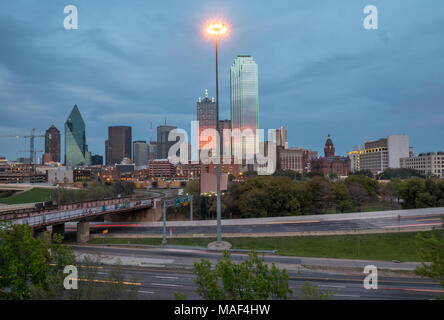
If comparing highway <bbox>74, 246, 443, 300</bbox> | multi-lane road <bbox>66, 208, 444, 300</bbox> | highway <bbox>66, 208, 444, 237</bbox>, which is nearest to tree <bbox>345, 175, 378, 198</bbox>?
highway <bbox>66, 208, 444, 237</bbox>

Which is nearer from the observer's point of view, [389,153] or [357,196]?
[357,196]

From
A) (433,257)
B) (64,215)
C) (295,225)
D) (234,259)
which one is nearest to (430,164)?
(295,225)

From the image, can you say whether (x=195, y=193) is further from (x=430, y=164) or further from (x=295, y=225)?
(x=430, y=164)

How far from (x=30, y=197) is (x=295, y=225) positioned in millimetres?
70341

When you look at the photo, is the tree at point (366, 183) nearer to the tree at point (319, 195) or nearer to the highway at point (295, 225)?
the tree at point (319, 195)

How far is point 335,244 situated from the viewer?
27.8m

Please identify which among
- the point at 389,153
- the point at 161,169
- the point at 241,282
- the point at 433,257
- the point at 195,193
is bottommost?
the point at 195,193

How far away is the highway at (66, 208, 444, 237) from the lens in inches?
1229

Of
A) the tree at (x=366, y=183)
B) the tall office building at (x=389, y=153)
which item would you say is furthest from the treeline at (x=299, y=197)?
the tall office building at (x=389, y=153)
